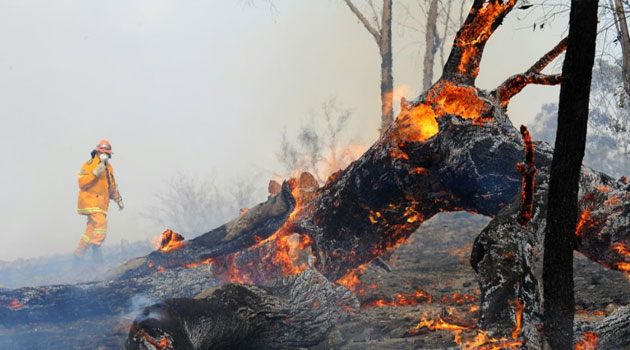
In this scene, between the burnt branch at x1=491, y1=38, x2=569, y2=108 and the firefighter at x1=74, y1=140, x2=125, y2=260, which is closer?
the burnt branch at x1=491, y1=38, x2=569, y2=108

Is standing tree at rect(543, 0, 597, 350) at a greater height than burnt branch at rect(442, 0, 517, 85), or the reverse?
burnt branch at rect(442, 0, 517, 85)

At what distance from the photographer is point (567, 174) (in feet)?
7.52

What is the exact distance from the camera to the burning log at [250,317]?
3.33 m

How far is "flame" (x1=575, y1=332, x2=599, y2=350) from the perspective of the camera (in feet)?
9.05

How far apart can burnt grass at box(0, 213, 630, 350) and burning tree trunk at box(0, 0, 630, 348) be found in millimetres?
469

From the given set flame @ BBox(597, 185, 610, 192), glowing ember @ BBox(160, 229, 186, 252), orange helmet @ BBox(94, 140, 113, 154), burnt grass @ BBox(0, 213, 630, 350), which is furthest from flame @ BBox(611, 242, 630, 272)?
orange helmet @ BBox(94, 140, 113, 154)

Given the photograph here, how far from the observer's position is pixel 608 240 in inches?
145

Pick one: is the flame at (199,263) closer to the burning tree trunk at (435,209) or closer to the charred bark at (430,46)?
the burning tree trunk at (435,209)

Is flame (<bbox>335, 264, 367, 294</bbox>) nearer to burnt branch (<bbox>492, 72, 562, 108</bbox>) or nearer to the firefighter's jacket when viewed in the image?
burnt branch (<bbox>492, 72, 562, 108</bbox>)

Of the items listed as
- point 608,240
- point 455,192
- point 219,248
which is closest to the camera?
point 608,240

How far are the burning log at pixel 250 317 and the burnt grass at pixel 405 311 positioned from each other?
0.25 metres

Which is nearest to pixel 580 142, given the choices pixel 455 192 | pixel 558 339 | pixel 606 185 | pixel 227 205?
pixel 558 339

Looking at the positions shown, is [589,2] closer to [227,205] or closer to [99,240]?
[99,240]

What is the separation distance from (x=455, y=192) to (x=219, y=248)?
133 inches
